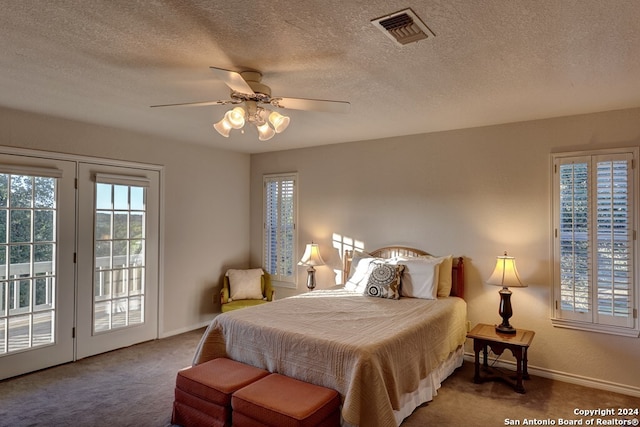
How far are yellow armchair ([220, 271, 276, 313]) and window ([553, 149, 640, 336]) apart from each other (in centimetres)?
336

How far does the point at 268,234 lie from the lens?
5699mm

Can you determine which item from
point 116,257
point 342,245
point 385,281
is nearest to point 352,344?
point 385,281

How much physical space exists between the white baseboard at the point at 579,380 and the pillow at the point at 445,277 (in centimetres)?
88

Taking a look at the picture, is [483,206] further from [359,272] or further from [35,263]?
[35,263]

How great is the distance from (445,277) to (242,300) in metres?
2.63

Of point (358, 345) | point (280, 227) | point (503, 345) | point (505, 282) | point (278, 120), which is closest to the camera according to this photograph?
point (358, 345)

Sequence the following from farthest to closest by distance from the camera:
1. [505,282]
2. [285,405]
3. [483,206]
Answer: [483,206] → [505,282] → [285,405]

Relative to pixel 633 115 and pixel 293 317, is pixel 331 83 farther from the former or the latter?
pixel 633 115

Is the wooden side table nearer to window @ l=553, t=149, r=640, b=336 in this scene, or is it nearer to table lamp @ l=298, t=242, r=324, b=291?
window @ l=553, t=149, r=640, b=336

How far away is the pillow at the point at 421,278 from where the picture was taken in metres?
3.83

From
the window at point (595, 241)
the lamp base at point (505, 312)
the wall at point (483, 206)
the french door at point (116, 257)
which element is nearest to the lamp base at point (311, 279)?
the wall at point (483, 206)

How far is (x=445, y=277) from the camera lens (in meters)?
3.96

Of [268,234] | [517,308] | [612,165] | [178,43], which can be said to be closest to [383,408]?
[517,308]

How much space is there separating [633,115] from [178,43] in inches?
145
